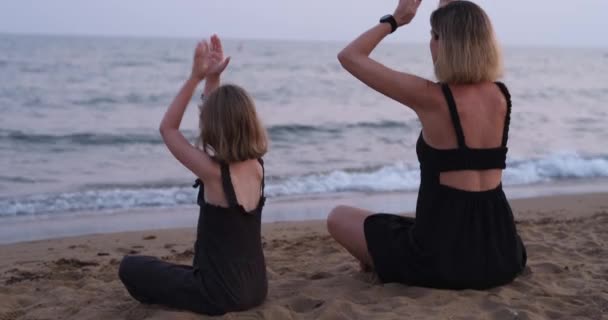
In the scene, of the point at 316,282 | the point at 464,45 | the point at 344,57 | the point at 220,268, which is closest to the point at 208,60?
the point at 344,57

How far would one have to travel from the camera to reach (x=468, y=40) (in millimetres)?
3414

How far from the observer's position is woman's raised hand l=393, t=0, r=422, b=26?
371 centimetres

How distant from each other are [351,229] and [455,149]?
843mm

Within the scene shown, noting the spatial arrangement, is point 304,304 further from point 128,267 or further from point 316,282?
point 128,267

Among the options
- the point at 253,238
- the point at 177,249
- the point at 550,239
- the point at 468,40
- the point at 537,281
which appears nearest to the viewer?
the point at 468,40

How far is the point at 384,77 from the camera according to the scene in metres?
3.49

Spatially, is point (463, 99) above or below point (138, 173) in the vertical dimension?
above

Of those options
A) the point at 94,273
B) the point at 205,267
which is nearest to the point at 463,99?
the point at 205,267

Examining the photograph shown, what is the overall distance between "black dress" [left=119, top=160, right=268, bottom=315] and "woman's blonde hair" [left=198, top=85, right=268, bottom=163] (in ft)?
0.32

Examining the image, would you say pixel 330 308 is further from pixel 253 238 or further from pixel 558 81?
pixel 558 81

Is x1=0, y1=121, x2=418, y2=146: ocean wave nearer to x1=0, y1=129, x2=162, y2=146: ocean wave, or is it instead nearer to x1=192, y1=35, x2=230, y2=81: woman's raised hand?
x1=0, y1=129, x2=162, y2=146: ocean wave

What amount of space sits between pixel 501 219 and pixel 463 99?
2.17 ft

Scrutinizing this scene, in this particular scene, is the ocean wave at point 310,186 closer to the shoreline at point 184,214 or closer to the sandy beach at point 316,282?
the shoreline at point 184,214

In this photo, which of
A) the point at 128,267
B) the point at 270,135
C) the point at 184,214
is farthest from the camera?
the point at 270,135
